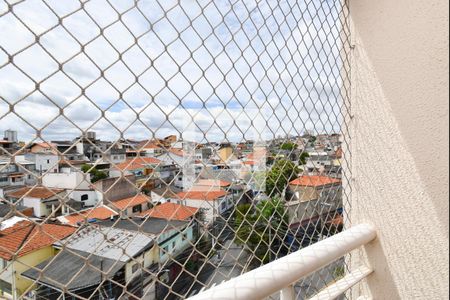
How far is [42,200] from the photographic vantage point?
15.6 inches

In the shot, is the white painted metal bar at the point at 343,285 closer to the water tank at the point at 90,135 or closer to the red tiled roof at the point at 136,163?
the red tiled roof at the point at 136,163

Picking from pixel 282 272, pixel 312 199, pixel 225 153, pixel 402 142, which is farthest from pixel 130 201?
pixel 402 142

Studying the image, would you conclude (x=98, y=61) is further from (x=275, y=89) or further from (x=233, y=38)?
(x=275, y=89)

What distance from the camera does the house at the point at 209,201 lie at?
573 mm

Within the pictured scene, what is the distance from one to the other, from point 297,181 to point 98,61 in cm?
63

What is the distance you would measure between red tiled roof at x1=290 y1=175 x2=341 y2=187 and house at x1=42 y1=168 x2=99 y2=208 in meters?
0.56

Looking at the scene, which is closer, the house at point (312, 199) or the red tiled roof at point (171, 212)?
the red tiled roof at point (171, 212)

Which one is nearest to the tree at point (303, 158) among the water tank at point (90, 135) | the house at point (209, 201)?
the house at point (209, 201)

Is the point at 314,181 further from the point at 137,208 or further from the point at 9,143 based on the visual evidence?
the point at 9,143

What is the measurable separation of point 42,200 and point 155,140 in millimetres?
200

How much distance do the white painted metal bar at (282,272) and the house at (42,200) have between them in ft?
0.99

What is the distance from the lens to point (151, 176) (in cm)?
51

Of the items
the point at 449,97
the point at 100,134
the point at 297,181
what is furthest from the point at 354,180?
the point at 100,134

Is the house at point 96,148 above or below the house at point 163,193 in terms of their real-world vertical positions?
above
